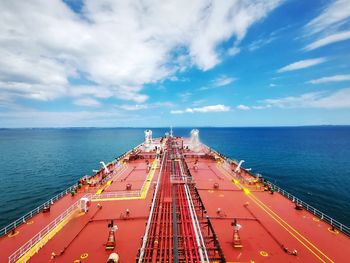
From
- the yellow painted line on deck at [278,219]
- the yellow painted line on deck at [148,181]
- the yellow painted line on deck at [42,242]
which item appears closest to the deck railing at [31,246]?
the yellow painted line on deck at [42,242]

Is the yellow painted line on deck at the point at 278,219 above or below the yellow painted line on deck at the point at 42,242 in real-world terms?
above

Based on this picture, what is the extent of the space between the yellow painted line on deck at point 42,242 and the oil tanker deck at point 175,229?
0.25 feet

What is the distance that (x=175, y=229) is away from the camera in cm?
1872

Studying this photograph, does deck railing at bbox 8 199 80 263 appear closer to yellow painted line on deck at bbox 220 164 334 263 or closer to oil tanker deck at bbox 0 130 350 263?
oil tanker deck at bbox 0 130 350 263

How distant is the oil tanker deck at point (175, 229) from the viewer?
1755cm

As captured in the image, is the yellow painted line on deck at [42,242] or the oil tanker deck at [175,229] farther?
the oil tanker deck at [175,229]

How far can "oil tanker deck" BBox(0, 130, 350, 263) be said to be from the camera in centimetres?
1755

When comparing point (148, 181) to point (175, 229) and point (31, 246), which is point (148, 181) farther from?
point (31, 246)

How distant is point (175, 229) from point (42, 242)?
1309cm

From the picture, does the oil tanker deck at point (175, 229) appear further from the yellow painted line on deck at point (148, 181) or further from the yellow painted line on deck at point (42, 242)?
the yellow painted line on deck at point (148, 181)

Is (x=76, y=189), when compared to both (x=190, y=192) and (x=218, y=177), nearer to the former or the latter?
(x=190, y=192)

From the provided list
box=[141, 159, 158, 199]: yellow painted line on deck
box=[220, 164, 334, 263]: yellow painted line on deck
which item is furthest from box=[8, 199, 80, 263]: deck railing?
box=[220, 164, 334, 263]: yellow painted line on deck

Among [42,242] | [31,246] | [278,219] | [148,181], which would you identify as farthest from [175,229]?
[148,181]

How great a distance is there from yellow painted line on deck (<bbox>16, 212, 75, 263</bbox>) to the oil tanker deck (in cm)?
8
